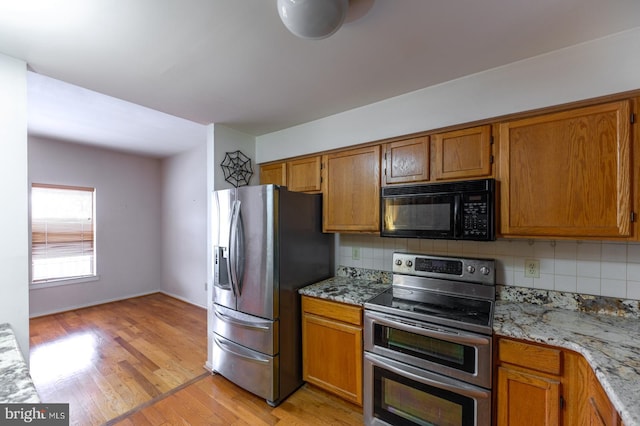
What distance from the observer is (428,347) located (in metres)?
1.65

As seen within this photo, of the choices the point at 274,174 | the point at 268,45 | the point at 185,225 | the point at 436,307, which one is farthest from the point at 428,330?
the point at 185,225

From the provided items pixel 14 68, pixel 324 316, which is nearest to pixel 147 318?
pixel 324 316

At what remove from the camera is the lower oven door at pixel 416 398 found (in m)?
1.50

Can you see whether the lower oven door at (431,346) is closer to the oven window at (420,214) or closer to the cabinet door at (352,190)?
the oven window at (420,214)

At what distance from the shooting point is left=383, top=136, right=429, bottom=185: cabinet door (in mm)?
1964

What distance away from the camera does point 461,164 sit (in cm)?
183

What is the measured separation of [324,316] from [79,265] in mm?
4408

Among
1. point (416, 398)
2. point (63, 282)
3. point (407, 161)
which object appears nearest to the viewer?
point (416, 398)

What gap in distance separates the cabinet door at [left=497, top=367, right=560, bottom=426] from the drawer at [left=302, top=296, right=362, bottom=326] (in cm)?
87

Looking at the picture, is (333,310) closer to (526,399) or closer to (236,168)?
(526,399)

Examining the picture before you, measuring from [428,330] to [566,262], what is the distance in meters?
1.02

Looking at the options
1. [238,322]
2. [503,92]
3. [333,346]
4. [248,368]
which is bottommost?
[248,368]

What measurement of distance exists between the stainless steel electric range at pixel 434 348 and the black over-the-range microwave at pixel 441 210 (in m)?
0.36

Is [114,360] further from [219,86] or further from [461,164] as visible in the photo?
[461,164]
